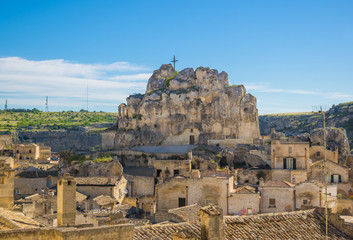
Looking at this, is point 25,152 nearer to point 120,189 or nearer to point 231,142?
point 231,142

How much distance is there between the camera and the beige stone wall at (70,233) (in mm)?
8992

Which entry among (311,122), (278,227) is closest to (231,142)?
(278,227)

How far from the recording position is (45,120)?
142 metres

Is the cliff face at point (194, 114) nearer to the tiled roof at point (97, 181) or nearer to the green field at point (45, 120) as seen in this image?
the tiled roof at point (97, 181)

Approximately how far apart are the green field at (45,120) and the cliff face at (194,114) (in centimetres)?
5501

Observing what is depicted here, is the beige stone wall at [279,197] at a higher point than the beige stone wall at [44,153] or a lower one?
lower

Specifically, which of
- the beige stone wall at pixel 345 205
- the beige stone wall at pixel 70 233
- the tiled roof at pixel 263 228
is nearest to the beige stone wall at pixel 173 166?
the beige stone wall at pixel 345 205

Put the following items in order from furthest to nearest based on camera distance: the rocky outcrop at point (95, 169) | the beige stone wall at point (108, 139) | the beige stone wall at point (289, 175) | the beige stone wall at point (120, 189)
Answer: the beige stone wall at point (108, 139), the rocky outcrop at point (95, 169), the beige stone wall at point (289, 175), the beige stone wall at point (120, 189)

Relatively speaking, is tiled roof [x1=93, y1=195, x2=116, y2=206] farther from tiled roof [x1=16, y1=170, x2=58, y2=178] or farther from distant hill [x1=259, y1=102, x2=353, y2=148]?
distant hill [x1=259, y1=102, x2=353, y2=148]

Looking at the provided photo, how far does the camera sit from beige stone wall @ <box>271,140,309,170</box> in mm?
44969

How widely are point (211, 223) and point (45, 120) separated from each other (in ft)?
442

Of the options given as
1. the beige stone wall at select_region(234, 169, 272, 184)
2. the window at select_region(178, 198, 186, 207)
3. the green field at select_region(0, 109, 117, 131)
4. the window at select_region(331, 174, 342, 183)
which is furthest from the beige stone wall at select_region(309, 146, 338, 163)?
the green field at select_region(0, 109, 117, 131)

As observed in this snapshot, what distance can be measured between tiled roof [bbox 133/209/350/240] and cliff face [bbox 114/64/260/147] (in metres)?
49.2

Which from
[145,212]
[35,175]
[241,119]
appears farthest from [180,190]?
[241,119]
